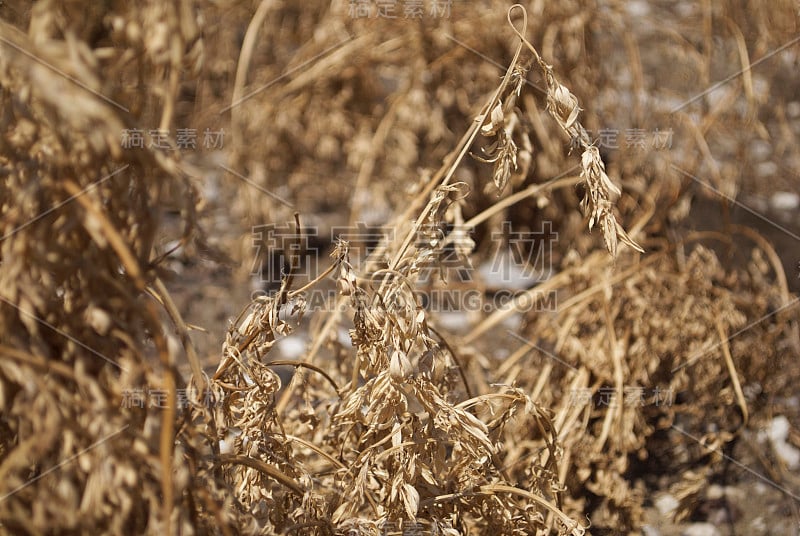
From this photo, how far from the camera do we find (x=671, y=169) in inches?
94.3

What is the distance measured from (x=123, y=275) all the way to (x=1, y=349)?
0.18m

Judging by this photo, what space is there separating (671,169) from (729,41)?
2.37 feet

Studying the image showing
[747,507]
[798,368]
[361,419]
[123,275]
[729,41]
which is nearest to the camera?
[123,275]

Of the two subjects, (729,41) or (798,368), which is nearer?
(798,368)

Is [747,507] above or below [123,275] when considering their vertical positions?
below

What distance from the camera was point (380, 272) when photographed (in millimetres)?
1130

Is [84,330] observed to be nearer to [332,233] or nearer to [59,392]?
[59,392]

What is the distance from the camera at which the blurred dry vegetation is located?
2.96 ft

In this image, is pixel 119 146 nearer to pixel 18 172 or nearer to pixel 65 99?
pixel 65 99

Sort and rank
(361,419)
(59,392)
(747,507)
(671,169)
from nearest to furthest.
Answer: (59,392)
(361,419)
(747,507)
(671,169)

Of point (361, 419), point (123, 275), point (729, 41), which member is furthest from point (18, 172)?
point (729, 41)

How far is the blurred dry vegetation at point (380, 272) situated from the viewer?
90cm

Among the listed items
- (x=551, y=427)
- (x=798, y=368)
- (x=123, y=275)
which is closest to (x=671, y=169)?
(x=798, y=368)

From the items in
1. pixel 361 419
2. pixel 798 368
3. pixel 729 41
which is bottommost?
pixel 798 368
